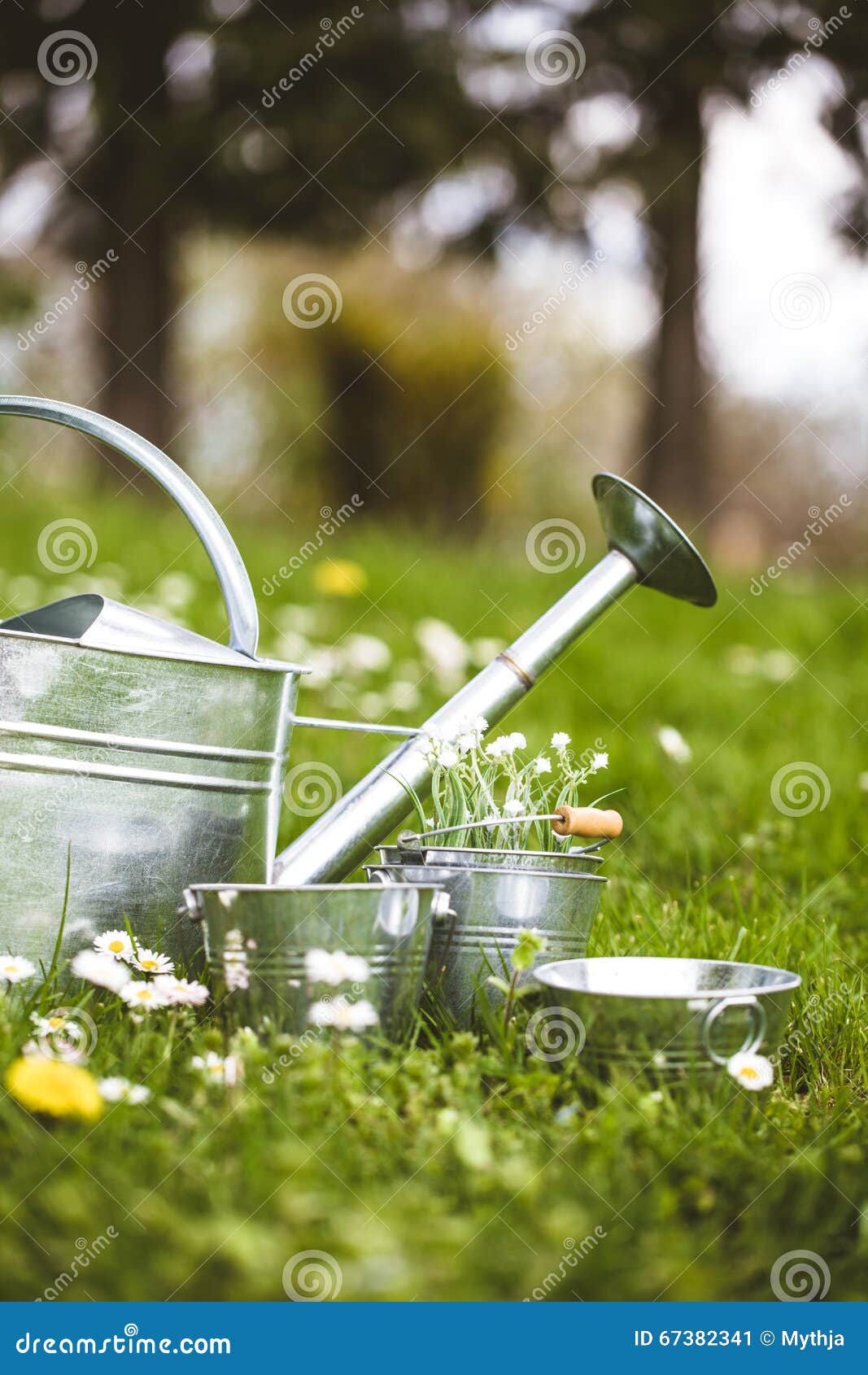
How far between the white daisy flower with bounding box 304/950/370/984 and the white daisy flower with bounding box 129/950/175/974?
25 centimetres

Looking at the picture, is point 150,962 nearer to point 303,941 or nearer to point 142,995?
point 142,995

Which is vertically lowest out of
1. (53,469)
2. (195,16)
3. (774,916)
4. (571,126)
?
(53,469)

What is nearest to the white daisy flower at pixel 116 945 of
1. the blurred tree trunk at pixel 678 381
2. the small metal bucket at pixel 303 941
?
the small metal bucket at pixel 303 941

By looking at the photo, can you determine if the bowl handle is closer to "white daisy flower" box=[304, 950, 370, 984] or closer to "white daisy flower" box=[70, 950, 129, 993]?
"white daisy flower" box=[304, 950, 370, 984]

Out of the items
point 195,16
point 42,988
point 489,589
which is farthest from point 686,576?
point 195,16

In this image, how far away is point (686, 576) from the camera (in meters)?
1.66

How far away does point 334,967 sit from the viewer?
50.0 inches

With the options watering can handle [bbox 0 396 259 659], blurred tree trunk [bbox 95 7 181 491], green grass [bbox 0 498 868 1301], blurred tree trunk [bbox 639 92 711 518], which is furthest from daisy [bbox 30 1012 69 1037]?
blurred tree trunk [bbox 639 92 711 518]

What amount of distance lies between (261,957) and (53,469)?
1263 cm

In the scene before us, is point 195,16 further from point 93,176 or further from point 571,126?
point 571,126

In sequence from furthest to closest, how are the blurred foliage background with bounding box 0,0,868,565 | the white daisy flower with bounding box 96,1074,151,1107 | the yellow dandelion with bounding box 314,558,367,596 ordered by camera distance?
the blurred foliage background with bounding box 0,0,868,565
the yellow dandelion with bounding box 314,558,367,596
the white daisy flower with bounding box 96,1074,151,1107

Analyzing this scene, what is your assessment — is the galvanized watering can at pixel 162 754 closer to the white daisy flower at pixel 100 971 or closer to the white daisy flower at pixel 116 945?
the white daisy flower at pixel 116 945

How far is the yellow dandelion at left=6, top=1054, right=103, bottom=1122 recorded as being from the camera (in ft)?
3.49

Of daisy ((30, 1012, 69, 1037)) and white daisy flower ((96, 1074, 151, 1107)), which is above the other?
white daisy flower ((96, 1074, 151, 1107))
